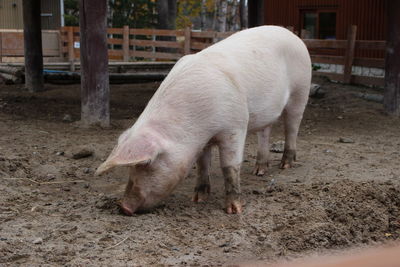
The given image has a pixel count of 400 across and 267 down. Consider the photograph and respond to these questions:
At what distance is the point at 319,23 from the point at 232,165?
44.5 feet

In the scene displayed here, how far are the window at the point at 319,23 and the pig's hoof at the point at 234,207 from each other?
1295 cm

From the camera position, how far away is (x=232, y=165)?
4016 mm

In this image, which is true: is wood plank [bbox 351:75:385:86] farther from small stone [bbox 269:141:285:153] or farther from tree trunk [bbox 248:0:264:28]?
small stone [bbox 269:141:285:153]

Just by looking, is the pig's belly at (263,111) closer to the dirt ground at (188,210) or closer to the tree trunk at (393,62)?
the dirt ground at (188,210)

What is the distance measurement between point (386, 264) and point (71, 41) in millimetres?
19337

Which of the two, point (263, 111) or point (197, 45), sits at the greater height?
point (197, 45)

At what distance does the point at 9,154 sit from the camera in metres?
5.52

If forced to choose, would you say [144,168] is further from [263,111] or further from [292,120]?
[292,120]

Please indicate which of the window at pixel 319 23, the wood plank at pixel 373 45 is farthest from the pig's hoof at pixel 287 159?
the window at pixel 319 23

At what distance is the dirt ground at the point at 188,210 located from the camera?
10.3 ft

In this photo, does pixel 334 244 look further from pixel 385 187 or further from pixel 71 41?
pixel 71 41

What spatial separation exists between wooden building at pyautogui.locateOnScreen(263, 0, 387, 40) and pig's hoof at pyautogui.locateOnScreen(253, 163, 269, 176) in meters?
9.60

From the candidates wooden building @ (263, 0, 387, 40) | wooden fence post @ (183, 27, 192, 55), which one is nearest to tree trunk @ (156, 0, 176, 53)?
wooden fence post @ (183, 27, 192, 55)

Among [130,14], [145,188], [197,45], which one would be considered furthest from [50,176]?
[130,14]
